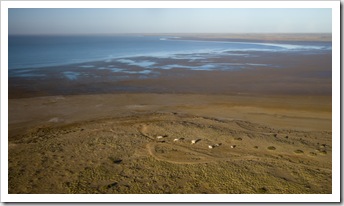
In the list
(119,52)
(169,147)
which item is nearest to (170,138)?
(169,147)

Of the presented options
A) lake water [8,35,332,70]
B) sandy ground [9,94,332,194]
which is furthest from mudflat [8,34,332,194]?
lake water [8,35,332,70]

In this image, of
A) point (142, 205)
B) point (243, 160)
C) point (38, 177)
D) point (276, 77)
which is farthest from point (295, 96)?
point (38, 177)

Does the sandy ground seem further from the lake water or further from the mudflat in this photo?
the lake water

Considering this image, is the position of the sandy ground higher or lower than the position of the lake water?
lower

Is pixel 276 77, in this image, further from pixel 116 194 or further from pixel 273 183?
pixel 116 194

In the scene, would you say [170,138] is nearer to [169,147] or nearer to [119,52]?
[169,147]

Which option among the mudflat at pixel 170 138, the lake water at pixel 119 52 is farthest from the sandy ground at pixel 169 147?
the lake water at pixel 119 52
